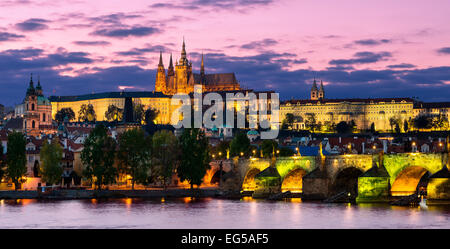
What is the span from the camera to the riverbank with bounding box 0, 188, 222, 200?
76188 millimetres

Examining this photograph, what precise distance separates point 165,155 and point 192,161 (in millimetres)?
3753

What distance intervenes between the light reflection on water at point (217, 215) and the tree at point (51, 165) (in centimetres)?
834

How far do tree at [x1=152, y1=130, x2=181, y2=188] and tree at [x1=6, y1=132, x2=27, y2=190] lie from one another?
12.1 meters

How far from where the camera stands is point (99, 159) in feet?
255

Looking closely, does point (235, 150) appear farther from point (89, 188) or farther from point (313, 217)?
point (313, 217)

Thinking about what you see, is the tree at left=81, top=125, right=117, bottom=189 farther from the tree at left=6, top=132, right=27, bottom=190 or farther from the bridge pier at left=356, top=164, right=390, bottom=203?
the bridge pier at left=356, top=164, right=390, bottom=203

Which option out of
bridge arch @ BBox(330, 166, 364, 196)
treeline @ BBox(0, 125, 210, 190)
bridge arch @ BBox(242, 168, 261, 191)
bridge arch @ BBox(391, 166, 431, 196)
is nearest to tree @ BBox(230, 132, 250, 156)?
treeline @ BBox(0, 125, 210, 190)

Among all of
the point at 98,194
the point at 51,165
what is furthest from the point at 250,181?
the point at 51,165

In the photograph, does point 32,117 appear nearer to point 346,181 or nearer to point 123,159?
point 123,159

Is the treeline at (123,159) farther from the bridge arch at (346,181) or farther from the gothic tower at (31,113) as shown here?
the gothic tower at (31,113)

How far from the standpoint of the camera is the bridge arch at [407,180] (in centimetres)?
6062

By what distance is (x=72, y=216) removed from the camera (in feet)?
196
